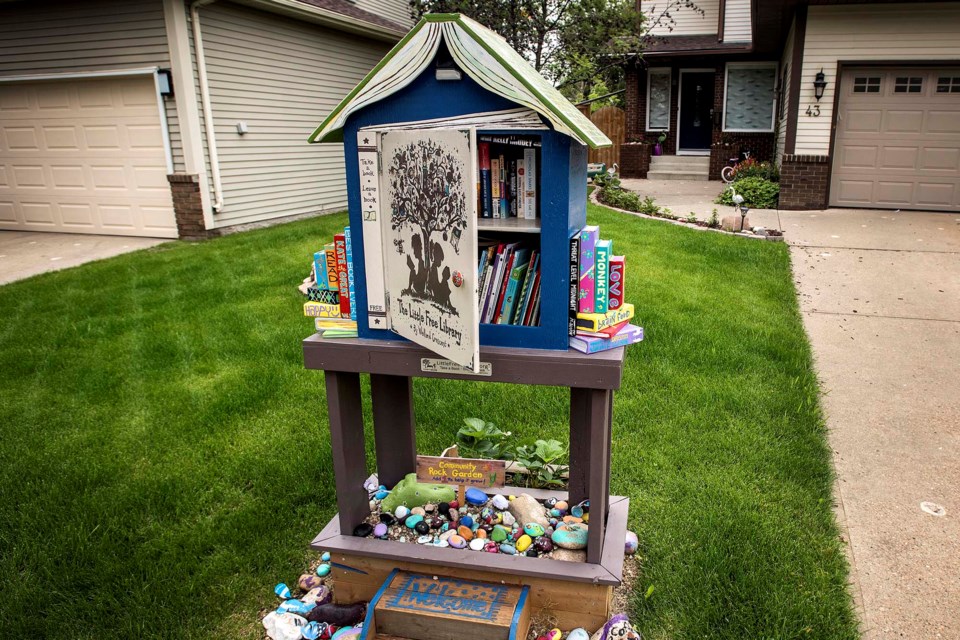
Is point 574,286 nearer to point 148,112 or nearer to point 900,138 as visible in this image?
point 148,112

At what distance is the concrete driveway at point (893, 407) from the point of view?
Result: 266 centimetres

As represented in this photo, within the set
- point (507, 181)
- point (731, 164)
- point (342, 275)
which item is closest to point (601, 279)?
point (507, 181)

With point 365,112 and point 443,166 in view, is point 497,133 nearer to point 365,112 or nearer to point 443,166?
point 443,166

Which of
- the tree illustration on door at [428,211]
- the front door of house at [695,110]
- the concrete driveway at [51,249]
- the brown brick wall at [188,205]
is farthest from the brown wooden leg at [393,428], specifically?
the front door of house at [695,110]

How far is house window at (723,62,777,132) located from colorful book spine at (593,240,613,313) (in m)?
16.5

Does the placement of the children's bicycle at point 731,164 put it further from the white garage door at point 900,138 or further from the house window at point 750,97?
the white garage door at point 900,138

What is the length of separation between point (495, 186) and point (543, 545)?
129 cm

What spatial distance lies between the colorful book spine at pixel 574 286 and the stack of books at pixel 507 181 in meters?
0.22

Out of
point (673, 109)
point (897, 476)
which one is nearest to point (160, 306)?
point (897, 476)

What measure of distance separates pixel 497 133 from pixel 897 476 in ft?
8.66

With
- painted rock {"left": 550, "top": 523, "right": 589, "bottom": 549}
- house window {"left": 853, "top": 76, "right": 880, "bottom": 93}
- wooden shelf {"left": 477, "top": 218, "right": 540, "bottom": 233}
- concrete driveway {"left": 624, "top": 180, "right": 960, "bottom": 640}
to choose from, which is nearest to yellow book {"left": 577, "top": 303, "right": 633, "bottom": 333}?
wooden shelf {"left": 477, "top": 218, "right": 540, "bottom": 233}

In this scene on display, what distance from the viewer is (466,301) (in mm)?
2070

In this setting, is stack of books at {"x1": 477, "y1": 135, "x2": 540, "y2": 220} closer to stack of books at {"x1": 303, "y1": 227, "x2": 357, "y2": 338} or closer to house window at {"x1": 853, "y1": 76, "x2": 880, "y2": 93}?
stack of books at {"x1": 303, "y1": 227, "x2": 357, "y2": 338}

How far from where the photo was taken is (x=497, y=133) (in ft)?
7.51
